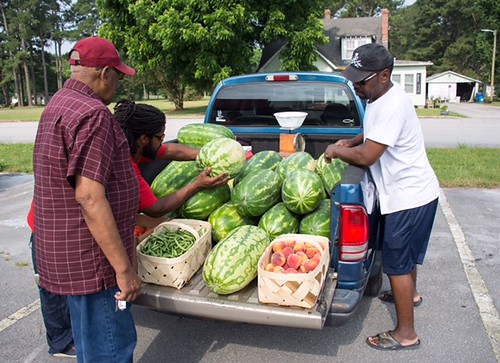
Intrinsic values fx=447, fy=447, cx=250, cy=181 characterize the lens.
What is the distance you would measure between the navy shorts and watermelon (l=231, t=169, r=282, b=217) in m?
0.92

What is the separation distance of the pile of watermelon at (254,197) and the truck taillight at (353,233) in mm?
395

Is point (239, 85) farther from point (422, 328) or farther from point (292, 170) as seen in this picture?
point (422, 328)

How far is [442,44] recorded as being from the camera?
65750 millimetres

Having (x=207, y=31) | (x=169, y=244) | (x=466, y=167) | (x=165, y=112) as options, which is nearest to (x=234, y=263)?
(x=169, y=244)

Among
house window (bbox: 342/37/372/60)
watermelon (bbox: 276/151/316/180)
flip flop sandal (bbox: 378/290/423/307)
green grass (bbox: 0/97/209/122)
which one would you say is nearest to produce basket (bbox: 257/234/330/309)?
watermelon (bbox: 276/151/316/180)

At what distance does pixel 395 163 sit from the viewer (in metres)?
3.22

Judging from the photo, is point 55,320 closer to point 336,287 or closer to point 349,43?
point 336,287

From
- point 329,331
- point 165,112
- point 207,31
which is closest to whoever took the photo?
point 329,331

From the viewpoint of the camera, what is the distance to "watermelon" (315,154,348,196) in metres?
3.77

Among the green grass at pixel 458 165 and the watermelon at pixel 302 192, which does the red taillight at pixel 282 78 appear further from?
the green grass at pixel 458 165

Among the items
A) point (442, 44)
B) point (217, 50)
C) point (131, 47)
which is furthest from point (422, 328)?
point (442, 44)

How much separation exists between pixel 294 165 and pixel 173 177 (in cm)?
109

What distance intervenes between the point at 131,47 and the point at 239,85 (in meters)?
21.5

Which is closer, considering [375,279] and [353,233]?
[353,233]
